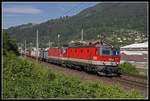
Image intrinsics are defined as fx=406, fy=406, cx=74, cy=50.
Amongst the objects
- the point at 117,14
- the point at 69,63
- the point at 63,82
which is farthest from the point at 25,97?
the point at 117,14

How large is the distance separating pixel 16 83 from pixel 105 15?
124060 mm

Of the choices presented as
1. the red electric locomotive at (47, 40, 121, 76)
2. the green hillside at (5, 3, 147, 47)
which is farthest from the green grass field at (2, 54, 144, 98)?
the green hillside at (5, 3, 147, 47)

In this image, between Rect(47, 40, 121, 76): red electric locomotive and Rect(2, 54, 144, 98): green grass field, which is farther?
Rect(47, 40, 121, 76): red electric locomotive

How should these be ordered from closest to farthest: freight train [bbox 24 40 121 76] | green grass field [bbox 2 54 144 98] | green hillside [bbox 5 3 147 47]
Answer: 1. green grass field [bbox 2 54 144 98]
2. freight train [bbox 24 40 121 76]
3. green hillside [bbox 5 3 147 47]

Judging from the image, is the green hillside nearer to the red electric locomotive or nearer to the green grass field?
the red electric locomotive

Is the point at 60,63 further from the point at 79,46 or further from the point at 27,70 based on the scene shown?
the point at 27,70

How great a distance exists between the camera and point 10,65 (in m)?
21.2

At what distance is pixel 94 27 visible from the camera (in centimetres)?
11294

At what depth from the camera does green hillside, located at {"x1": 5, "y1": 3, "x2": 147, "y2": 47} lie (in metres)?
70.0

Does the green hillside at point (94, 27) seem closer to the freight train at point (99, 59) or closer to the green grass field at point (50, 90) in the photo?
the freight train at point (99, 59)

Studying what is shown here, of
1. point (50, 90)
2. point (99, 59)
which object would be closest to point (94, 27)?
point (99, 59)

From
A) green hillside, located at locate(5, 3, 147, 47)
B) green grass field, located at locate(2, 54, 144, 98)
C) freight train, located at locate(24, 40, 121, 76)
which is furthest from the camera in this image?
green hillside, located at locate(5, 3, 147, 47)

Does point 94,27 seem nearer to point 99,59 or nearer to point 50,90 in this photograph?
point 99,59

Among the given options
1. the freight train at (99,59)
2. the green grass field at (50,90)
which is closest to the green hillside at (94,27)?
the freight train at (99,59)
